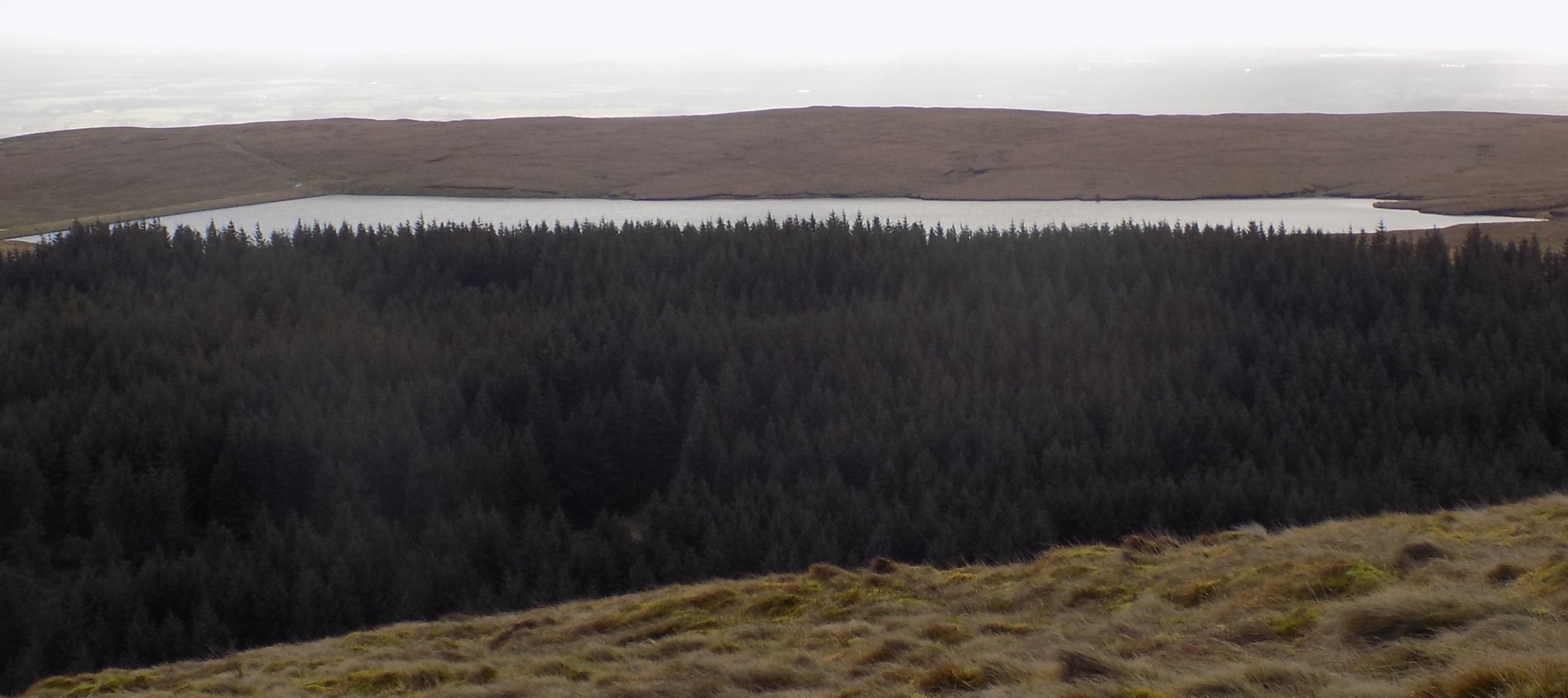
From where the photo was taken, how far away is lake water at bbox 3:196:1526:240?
67.9 feet

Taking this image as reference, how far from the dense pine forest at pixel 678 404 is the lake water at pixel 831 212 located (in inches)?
26.7

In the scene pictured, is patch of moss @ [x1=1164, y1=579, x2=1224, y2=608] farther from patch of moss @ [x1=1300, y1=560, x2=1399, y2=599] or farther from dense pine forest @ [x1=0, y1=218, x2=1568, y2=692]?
dense pine forest @ [x1=0, y1=218, x2=1568, y2=692]

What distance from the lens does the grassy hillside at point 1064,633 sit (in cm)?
405

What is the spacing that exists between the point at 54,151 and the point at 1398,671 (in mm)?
29545

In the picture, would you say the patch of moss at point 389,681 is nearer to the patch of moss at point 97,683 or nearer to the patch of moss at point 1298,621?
the patch of moss at point 97,683

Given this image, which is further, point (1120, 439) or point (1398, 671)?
point (1120, 439)

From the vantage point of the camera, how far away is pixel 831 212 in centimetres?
2220

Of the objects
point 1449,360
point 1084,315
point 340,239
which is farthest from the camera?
point 340,239

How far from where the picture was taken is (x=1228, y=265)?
1878cm

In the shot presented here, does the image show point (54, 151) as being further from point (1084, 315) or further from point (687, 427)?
point (1084, 315)

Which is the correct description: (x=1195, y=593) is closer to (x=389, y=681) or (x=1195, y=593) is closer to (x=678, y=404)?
(x=389, y=681)

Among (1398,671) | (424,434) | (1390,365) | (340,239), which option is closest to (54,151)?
(340,239)

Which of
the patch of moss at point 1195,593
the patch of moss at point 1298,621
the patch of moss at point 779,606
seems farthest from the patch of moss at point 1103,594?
the patch of moss at point 779,606

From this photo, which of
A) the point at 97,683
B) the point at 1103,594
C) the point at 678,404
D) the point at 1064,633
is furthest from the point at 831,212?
the point at 1064,633
